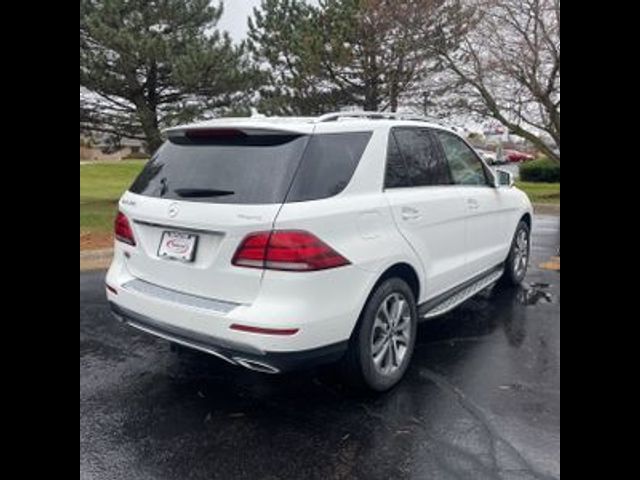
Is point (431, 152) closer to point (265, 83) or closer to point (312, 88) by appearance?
point (265, 83)

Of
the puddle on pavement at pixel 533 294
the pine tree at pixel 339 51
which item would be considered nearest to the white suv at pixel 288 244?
the puddle on pavement at pixel 533 294

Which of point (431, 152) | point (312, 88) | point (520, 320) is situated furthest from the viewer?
point (312, 88)

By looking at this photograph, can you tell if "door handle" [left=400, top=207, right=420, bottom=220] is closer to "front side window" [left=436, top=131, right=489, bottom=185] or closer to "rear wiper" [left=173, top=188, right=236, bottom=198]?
"front side window" [left=436, top=131, right=489, bottom=185]

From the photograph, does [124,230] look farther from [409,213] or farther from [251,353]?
[409,213]

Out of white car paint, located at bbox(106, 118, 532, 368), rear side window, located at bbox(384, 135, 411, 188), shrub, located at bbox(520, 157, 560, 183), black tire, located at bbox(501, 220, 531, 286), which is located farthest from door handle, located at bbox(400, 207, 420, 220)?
shrub, located at bbox(520, 157, 560, 183)

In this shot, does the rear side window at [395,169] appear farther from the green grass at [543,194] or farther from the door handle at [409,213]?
the green grass at [543,194]

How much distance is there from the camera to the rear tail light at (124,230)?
11.6 ft

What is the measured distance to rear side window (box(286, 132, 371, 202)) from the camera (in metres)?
3.03

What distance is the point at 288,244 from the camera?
9.45 ft

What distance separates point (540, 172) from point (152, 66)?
1637cm

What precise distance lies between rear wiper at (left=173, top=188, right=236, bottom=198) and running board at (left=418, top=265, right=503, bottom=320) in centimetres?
165
